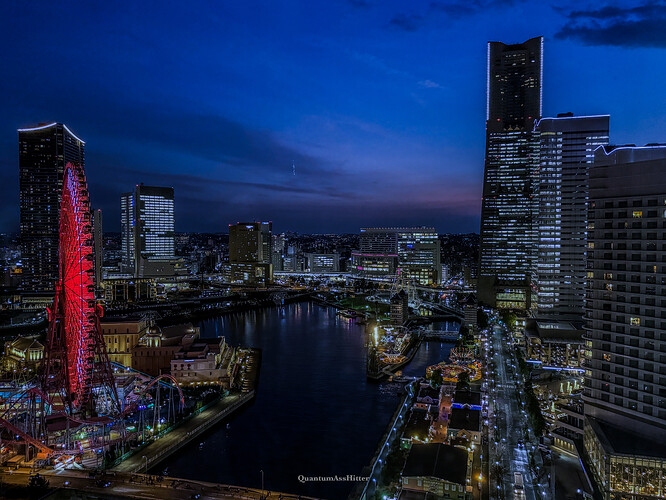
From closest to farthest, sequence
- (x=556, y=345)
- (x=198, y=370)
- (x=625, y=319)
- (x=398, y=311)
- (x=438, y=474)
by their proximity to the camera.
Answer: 1. (x=438, y=474)
2. (x=625, y=319)
3. (x=198, y=370)
4. (x=556, y=345)
5. (x=398, y=311)

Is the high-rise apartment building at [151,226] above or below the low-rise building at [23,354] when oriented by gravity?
above

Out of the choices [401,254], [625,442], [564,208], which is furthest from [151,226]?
[625,442]

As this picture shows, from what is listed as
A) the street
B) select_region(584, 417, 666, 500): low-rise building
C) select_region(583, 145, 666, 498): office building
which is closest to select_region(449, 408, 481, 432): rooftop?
the street

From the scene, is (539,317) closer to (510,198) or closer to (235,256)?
(510,198)

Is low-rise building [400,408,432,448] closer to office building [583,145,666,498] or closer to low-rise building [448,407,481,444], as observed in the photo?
low-rise building [448,407,481,444]

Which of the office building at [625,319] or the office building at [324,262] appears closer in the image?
the office building at [625,319]

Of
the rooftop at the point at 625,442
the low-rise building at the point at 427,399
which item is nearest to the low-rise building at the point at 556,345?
the low-rise building at the point at 427,399

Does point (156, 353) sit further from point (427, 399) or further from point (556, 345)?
point (556, 345)

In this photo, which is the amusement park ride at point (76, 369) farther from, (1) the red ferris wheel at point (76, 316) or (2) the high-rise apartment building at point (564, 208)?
(2) the high-rise apartment building at point (564, 208)
